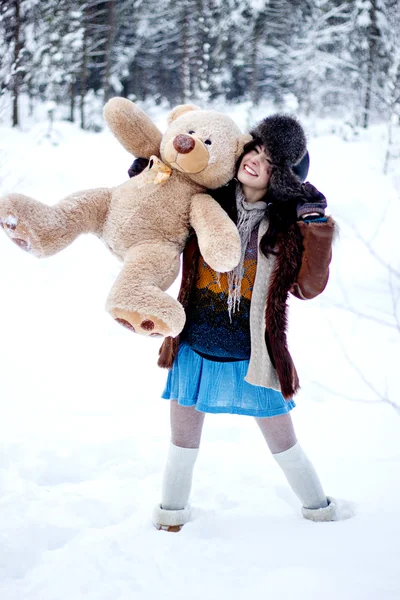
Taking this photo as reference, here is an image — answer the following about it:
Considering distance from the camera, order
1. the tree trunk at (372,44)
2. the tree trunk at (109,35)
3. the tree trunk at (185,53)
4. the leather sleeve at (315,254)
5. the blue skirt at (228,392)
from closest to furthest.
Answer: the leather sleeve at (315,254)
the blue skirt at (228,392)
the tree trunk at (372,44)
the tree trunk at (109,35)
the tree trunk at (185,53)

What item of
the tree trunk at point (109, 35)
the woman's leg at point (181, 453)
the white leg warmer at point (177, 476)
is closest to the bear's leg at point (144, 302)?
the woman's leg at point (181, 453)

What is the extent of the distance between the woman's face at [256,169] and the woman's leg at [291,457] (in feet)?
2.99

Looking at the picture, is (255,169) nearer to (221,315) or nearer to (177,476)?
(221,315)

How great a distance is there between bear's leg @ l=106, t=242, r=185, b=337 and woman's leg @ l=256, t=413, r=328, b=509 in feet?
2.34

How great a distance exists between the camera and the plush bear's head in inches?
63.0

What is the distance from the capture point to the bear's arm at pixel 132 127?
5.59ft

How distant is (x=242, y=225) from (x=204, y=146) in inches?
12.3

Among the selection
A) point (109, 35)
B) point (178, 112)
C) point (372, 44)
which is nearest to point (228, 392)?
point (178, 112)

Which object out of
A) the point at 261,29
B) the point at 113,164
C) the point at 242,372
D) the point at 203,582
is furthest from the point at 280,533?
the point at 261,29

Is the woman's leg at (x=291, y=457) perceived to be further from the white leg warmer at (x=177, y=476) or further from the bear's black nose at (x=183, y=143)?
the bear's black nose at (x=183, y=143)

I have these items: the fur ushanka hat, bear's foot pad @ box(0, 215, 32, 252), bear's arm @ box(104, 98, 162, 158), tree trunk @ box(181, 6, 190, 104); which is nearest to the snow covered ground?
the fur ushanka hat

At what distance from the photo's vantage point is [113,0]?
14453 millimetres

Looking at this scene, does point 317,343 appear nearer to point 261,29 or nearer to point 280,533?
point 280,533

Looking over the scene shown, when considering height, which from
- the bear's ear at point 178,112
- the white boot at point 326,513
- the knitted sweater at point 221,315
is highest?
the bear's ear at point 178,112
